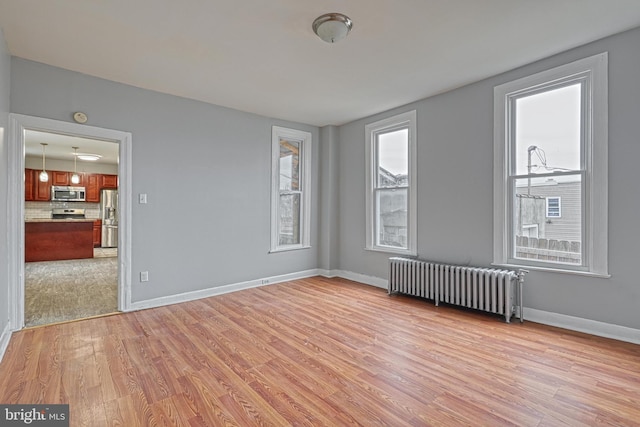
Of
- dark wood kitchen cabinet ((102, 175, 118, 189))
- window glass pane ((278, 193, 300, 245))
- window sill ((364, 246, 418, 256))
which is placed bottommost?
window sill ((364, 246, 418, 256))

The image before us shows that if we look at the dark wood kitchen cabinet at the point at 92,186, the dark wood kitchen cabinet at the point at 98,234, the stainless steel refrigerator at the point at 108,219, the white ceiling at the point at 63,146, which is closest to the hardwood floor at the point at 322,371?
the white ceiling at the point at 63,146

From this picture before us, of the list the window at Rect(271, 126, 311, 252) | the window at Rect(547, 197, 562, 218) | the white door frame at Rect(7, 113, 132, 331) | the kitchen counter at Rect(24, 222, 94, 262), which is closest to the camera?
the white door frame at Rect(7, 113, 132, 331)

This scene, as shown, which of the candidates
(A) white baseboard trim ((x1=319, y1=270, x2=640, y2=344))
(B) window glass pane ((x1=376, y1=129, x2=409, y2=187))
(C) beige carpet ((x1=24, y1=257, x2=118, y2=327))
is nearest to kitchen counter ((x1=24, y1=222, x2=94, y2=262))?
(C) beige carpet ((x1=24, y1=257, x2=118, y2=327))

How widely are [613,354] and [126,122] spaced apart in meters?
5.29

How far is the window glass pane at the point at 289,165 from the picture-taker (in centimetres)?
538

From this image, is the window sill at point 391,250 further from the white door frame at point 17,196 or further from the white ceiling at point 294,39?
the white door frame at point 17,196

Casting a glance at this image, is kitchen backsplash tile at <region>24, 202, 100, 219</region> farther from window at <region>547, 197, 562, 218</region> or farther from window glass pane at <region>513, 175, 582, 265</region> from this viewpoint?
window at <region>547, 197, 562, 218</region>

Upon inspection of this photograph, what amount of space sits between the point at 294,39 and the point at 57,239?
A: 782 centimetres

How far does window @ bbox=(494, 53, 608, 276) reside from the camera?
2.90m

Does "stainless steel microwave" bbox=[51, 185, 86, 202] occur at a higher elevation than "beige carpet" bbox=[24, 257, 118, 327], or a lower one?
higher

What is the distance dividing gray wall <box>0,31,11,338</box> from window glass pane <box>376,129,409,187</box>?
4351mm

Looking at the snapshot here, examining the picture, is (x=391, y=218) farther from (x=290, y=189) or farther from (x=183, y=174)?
(x=183, y=174)

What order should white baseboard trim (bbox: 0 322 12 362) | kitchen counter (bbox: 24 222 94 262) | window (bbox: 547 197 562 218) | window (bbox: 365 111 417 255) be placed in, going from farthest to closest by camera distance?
kitchen counter (bbox: 24 222 94 262)
window (bbox: 365 111 417 255)
window (bbox: 547 197 562 218)
white baseboard trim (bbox: 0 322 12 362)

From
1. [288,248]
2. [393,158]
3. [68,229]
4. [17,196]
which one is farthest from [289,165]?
[68,229]
